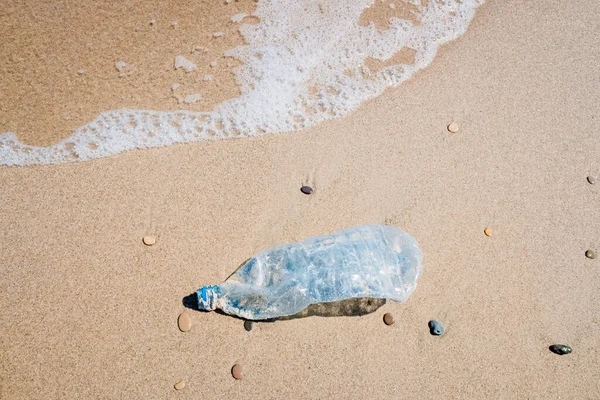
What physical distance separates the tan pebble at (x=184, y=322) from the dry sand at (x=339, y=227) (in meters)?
0.03

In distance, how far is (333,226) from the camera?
2834 mm

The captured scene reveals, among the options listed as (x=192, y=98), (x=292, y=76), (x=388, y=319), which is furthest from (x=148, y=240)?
(x=292, y=76)

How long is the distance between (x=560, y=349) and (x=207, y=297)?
182 cm

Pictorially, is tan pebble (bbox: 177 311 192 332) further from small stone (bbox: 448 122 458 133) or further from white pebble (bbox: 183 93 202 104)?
small stone (bbox: 448 122 458 133)

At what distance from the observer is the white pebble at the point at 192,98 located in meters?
3.48

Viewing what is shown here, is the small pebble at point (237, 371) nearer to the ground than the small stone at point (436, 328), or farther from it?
nearer to the ground

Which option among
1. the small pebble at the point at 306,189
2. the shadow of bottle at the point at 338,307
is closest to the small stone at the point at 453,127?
the small pebble at the point at 306,189

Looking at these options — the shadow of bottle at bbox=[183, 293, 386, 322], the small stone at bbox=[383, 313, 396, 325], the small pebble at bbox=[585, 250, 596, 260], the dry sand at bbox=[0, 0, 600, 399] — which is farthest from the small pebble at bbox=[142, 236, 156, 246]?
the small pebble at bbox=[585, 250, 596, 260]

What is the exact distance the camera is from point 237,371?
2369 millimetres

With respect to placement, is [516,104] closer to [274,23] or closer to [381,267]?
[381,267]

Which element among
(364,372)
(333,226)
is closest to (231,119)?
(333,226)

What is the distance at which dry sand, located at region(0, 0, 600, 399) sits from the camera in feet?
7.85

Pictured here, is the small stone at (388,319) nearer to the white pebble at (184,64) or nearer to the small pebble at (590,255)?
the small pebble at (590,255)

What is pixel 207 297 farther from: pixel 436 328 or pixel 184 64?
pixel 184 64
